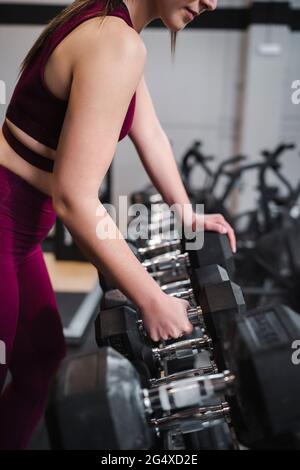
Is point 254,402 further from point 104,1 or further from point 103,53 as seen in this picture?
point 104,1

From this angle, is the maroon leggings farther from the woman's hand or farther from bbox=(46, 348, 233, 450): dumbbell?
bbox=(46, 348, 233, 450): dumbbell

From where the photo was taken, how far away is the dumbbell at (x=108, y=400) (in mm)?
567

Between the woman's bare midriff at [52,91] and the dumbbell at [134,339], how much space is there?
11.5 inches

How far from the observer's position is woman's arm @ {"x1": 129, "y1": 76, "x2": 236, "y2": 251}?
1264 millimetres

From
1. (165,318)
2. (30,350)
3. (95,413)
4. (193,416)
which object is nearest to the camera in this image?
(95,413)

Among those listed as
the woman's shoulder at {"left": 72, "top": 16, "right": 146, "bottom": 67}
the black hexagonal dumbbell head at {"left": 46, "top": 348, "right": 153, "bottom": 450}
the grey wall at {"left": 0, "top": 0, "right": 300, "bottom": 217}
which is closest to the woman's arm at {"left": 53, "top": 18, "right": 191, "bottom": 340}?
the woman's shoulder at {"left": 72, "top": 16, "right": 146, "bottom": 67}

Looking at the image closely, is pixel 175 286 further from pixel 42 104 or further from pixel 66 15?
pixel 66 15

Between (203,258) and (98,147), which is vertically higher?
(98,147)

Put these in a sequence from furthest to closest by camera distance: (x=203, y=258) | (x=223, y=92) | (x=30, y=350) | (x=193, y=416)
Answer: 1. (x=223, y=92)
2. (x=30, y=350)
3. (x=203, y=258)
4. (x=193, y=416)

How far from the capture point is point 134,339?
905mm

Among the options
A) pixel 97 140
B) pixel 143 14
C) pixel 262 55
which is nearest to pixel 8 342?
pixel 97 140

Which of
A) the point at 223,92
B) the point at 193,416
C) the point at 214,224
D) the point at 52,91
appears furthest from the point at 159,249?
the point at 223,92

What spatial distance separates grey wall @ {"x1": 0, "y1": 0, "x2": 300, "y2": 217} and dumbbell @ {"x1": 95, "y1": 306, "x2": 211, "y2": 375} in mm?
4637

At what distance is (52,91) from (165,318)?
44 centimetres
